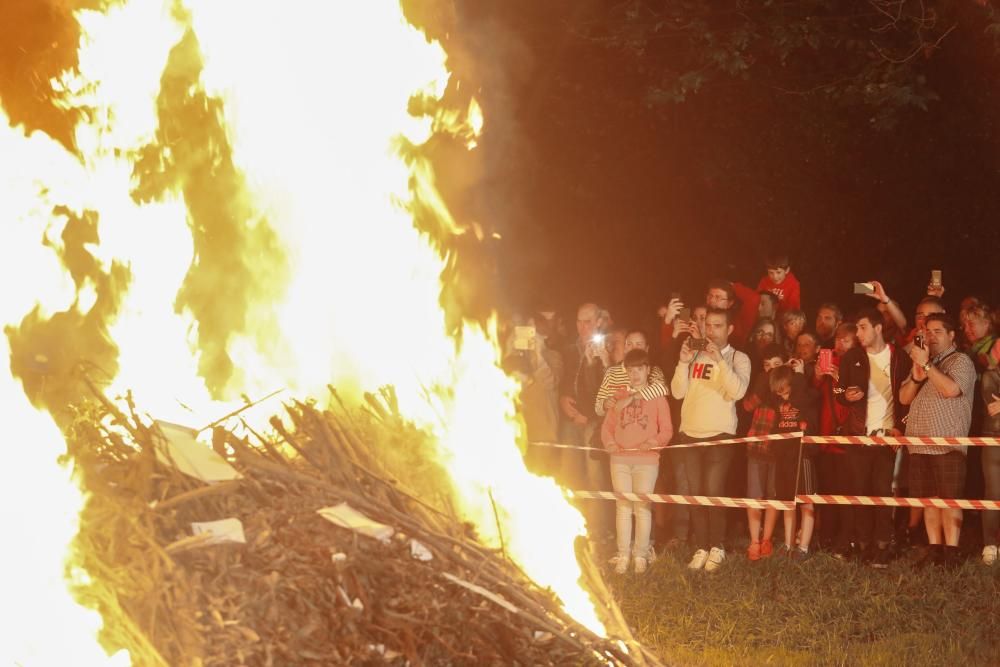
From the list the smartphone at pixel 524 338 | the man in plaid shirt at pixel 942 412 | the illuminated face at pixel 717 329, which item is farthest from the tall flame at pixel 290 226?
the man in plaid shirt at pixel 942 412

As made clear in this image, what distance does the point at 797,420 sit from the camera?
10375 mm

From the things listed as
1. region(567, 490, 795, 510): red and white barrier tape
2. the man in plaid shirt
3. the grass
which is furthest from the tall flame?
the man in plaid shirt

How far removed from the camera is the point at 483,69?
50.4ft

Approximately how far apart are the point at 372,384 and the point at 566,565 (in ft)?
4.00

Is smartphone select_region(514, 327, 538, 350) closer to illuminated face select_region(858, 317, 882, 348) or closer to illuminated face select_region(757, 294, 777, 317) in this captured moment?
illuminated face select_region(757, 294, 777, 317)

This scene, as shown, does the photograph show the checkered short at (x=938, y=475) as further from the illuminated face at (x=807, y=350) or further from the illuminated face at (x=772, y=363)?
the illuminated face at (x=772, y=363)

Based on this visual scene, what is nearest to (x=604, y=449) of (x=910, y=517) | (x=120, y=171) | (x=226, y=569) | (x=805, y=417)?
(x=805, y=417)

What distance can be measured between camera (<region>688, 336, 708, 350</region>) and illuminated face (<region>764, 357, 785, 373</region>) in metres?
0.51

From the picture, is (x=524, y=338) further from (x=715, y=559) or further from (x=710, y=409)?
(x=715, y=559)

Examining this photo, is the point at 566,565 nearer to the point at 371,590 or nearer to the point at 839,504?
the point at 371,590

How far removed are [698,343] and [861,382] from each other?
3.95ft

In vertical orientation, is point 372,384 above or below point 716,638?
above

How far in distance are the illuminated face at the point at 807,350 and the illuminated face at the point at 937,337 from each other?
0.85m

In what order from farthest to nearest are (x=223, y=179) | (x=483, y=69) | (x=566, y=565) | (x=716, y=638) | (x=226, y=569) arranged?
(x=483, y=69) < (x=716, y=638) < (x=223, y=179) < (x=566, y=565) < (x=226, y=569)
